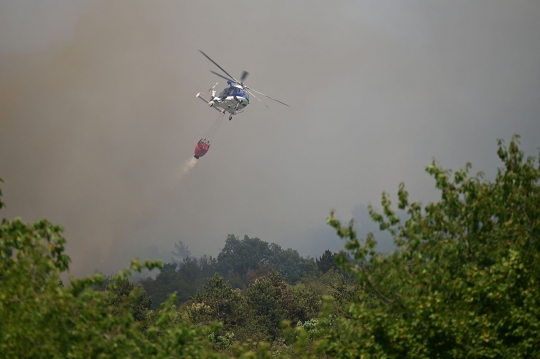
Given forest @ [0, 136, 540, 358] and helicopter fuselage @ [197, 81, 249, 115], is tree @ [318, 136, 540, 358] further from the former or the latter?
helicopter fuselage @ [197, 81, 249, 115]

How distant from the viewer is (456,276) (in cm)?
2303

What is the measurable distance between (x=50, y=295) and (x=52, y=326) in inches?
38.2

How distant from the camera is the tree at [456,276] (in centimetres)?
2100

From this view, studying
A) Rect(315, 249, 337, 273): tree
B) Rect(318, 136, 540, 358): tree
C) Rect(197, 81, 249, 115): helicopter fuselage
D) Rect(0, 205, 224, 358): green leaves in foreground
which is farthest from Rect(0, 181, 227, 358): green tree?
Rect(315, 249, 337, 273): tree

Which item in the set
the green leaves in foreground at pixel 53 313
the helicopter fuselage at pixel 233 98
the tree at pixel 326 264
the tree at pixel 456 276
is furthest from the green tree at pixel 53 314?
the tree at pixel 326 264

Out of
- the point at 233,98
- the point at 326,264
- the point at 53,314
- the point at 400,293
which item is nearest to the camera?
the point at 53,314

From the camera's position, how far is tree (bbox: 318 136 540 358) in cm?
2100

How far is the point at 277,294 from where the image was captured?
9988 cm

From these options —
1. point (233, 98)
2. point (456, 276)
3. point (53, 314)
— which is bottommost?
point (53, 314)

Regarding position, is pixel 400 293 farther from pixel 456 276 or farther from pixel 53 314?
pixel 53 314

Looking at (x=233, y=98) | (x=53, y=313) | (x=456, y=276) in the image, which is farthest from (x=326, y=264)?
(x=53, y=313)

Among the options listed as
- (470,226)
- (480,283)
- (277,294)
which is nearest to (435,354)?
(480,283)

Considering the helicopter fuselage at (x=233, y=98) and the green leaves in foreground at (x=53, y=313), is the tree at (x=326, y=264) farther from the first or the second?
the green leaves in foreground at (x=53, y=313)

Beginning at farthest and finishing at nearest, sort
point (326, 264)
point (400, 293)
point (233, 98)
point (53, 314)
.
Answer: point (326, 264)
point (233, 98)
point (400, 293)
point (53, 314)
